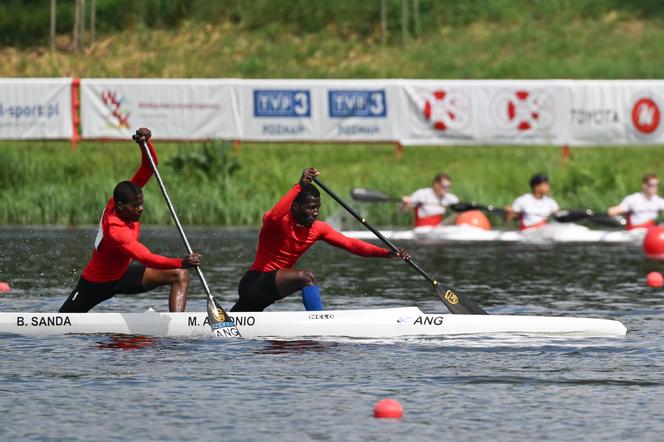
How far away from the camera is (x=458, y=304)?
17406 millimetres

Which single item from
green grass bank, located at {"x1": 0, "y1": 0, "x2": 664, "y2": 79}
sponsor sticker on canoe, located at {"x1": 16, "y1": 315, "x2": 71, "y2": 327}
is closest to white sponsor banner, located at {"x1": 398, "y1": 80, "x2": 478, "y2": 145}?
green grass bank, located at {"x1": 0, "y1": 0, "x2": 664, "y2": 79}

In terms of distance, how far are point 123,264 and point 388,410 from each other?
4780 millimetres

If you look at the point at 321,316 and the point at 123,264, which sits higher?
the point at 123,264

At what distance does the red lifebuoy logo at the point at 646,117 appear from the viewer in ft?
109

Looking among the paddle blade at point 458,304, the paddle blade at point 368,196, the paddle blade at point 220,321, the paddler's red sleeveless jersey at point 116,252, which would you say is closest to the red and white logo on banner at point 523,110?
the paddle blade at point 368,196

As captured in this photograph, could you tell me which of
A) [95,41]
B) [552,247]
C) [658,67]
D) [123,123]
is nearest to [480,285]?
[552,247]

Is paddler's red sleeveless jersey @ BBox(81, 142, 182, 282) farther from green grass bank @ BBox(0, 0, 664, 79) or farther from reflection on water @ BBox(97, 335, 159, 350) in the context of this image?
green grass bank @ BBox(0, 0, 664, 79)

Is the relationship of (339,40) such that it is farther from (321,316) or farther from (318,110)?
(321,316)

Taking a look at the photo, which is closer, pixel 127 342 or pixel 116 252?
pixel 127 342

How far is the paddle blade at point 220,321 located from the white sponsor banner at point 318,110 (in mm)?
17798

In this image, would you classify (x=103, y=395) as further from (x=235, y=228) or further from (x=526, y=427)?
(x=235, y=228)

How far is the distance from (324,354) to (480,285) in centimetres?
678

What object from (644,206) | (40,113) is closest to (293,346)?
(644,206)

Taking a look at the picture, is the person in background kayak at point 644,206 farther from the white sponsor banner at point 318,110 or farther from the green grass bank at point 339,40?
the green grass bank at point 339,40
